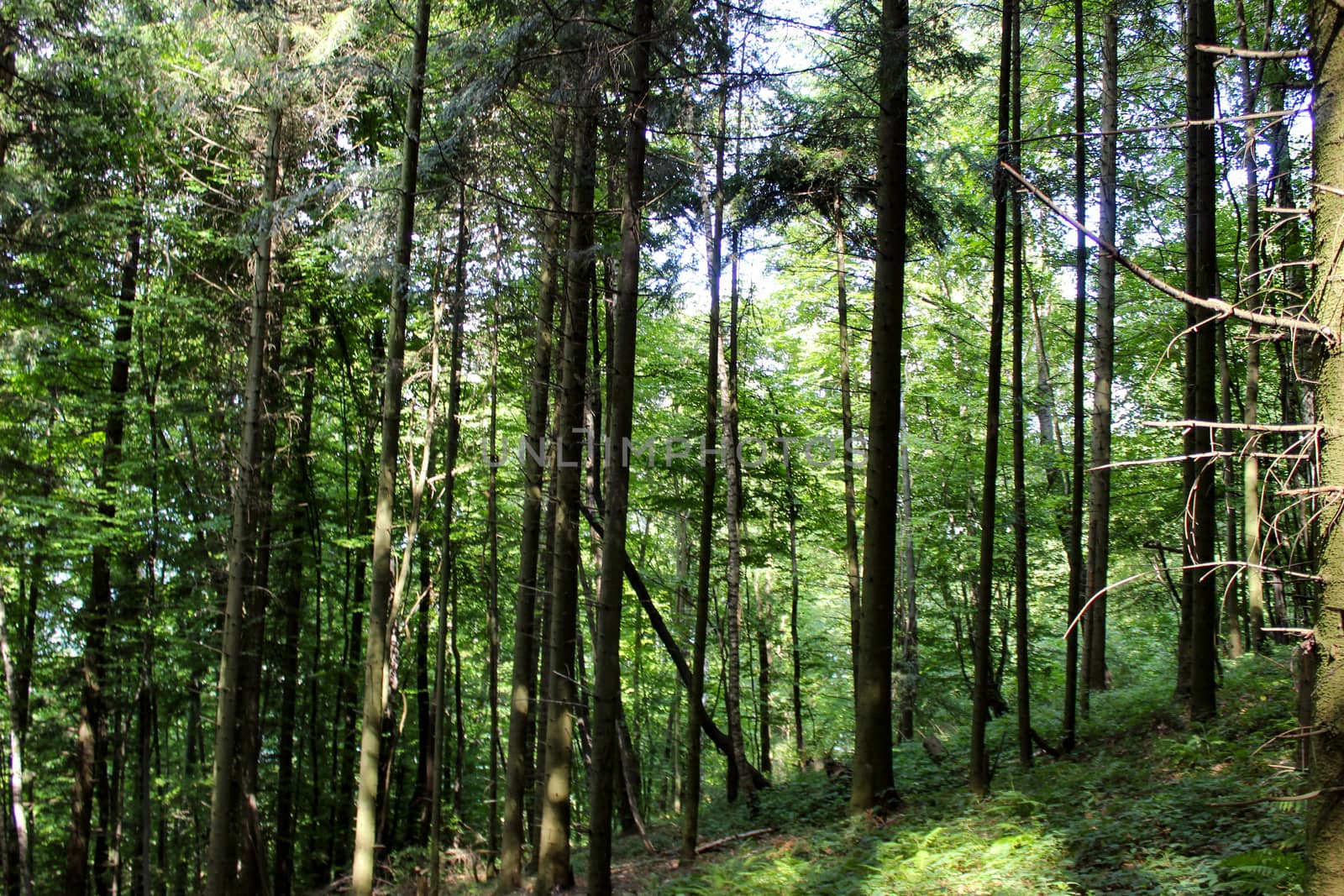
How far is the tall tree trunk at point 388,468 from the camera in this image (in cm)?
825

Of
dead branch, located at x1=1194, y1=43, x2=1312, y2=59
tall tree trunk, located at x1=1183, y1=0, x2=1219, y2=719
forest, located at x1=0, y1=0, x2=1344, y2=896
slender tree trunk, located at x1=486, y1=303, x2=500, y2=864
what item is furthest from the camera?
slender tree trunk, located at x1=486, y1=303, x2=500, y2=864

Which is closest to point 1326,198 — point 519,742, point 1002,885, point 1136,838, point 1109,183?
point 1002,885

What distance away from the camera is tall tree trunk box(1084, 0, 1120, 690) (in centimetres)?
1075

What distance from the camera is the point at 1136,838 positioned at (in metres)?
6.11

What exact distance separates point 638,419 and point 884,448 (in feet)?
26.8

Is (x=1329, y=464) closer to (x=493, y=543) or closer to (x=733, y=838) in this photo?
(x=493, y=543)

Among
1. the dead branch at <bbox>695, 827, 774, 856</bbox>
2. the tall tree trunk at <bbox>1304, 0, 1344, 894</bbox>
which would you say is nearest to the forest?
the tall tree trunk at <bbox>1304, 0, 1344, 894</bbox>

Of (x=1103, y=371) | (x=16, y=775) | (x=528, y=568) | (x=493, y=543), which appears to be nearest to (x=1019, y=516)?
(x=1103, y=371)

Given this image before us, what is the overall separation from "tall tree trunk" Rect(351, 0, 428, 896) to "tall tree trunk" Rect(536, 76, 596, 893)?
1688 millimetres

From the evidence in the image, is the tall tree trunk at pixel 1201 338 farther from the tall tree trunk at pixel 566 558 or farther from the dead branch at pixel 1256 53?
the dead branch at pixel 1256 53

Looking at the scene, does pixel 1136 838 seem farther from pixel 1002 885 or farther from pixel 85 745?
pixel 85 745

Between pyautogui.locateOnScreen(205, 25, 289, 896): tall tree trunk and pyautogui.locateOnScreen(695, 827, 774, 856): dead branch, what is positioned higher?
pyautogui.locateOnScreen(205, 25, 289, 896): tall tree trunk

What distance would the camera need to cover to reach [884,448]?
8297mm

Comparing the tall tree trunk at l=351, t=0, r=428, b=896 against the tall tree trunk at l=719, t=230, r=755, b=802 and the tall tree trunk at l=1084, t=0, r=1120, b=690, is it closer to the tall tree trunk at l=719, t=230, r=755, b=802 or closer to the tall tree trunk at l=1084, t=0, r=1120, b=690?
the tall tree trunk at l=719, t=230, r=755, b=802
